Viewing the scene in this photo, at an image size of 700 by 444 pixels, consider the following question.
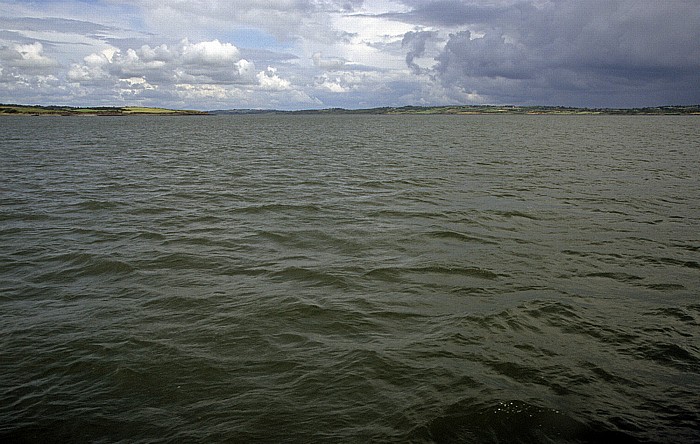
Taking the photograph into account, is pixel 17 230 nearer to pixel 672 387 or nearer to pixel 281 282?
pixel 281 282

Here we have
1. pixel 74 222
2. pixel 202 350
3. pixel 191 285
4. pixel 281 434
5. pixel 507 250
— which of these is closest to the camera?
pixel 281 434

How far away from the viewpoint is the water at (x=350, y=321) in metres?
6.55

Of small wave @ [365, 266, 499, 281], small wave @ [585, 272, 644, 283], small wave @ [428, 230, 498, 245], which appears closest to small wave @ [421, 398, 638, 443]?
small wave @ [365, 266, 499, 281]

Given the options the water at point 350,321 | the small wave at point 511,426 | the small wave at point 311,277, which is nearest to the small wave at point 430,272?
the water at point 350,321

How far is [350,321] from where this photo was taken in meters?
9.72

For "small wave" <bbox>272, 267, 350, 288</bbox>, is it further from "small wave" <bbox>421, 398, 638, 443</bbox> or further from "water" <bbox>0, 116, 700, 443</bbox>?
"small wave" <bbox>421, 398, 638, 443</bbox>

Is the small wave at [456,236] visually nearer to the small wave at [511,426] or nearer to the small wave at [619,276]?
the small wave at [619,276]

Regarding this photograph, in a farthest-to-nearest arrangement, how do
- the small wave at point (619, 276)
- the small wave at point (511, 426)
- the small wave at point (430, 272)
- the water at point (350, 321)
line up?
the small wave at point (430, 272) → the small wave at point (619, 276) → the water at point (350, 321) → the small wave at point (511, 426)

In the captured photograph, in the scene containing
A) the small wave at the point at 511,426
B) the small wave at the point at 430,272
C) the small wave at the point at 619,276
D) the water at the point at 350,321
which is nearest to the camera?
the small wave at the point at 511,426

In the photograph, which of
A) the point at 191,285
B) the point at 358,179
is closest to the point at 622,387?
the point at 191,285

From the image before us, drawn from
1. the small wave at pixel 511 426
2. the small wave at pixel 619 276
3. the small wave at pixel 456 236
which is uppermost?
the small wave at pixel 456 236

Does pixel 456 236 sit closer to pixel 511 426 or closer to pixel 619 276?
pixel 619 276

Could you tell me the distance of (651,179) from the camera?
27594 mm

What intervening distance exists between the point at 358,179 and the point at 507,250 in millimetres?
15978
